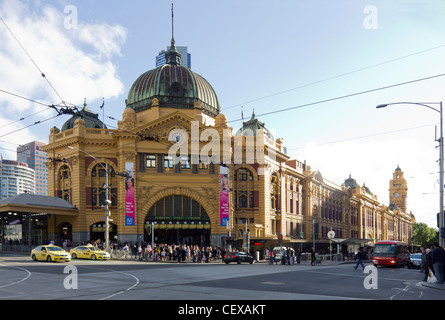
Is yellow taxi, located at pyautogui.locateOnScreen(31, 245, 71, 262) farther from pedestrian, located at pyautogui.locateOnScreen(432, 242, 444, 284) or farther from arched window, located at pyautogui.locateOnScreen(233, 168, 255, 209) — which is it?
arched window, located at pyautogui.locateOnScreen(233, 168, 255, 209)

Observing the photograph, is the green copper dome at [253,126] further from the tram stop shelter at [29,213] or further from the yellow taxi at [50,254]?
the yellow taxi at [50,254]

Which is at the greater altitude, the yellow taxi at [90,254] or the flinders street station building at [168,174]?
the flinders street station building at [168,174]

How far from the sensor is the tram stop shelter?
4962 centimetres

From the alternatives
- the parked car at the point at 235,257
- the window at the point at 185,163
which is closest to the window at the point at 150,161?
the window at the point at 185,163

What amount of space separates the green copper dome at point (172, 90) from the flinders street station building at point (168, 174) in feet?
0.45

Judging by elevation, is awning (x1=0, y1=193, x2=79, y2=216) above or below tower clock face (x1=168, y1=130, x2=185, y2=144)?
below

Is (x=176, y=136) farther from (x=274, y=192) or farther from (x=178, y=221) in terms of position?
(x=274, y=192)

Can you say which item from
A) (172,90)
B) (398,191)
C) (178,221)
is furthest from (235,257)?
(398,191)

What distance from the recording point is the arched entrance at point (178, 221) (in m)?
56.4

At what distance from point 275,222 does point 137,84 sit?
28.1 meters

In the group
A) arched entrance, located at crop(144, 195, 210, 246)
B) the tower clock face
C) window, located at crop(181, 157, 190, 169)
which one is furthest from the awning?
the tower clock face

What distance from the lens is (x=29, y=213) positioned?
49812mm

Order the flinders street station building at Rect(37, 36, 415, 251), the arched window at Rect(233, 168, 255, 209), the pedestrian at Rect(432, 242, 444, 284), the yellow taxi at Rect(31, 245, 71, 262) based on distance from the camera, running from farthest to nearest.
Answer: the arched window at Rect(233, 168, 255, 209), the flinders street station building at Rect(37, 36, 415, 251), the yellow taxi at Rect(31, 245, 71, 262), the pedestrian at Rect(432, 242, 444, 284)

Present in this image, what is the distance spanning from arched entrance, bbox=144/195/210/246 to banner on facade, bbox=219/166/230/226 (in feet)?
6.62
